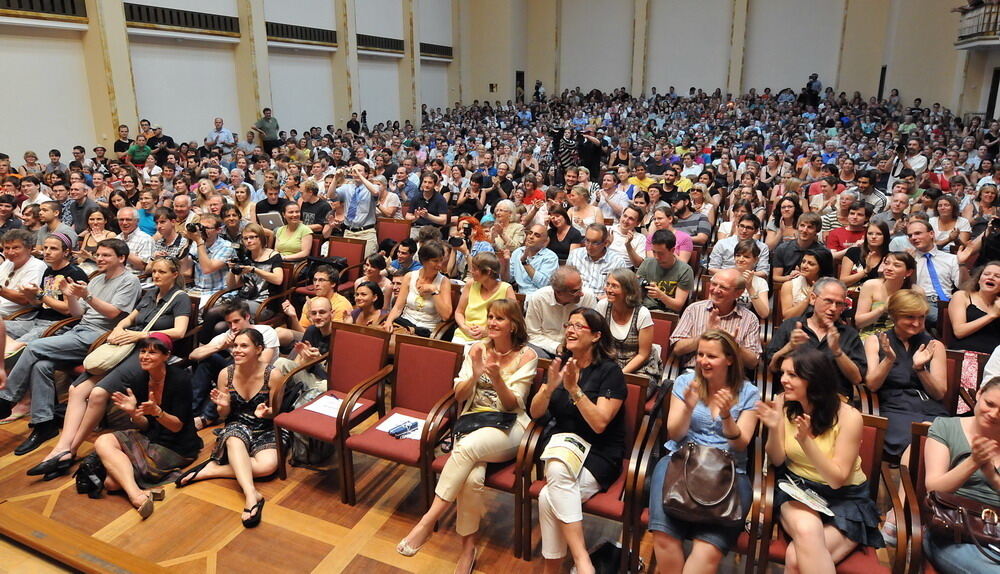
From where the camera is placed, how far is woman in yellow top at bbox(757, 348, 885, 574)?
94.5 inches

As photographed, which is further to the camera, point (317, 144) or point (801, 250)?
point (317, 144)

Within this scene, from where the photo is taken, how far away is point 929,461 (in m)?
2.48

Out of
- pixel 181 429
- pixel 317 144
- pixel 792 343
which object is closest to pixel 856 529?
pixel 792 343

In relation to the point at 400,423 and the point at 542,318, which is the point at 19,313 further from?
the point at 542,318

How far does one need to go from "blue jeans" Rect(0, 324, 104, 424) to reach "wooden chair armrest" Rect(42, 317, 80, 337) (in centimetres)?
23

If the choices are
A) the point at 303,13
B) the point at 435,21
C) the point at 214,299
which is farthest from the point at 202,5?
the point at 214,299

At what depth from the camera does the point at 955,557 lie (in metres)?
2.29

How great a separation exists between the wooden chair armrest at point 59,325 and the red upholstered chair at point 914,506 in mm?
5015

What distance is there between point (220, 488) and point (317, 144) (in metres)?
11.1

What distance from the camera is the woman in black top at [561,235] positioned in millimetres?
5449

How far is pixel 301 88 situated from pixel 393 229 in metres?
11.0

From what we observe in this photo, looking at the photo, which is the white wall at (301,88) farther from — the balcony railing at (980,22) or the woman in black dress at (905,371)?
the balcony railing at (980,22)

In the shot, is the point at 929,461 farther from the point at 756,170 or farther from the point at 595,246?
the point at 756,170

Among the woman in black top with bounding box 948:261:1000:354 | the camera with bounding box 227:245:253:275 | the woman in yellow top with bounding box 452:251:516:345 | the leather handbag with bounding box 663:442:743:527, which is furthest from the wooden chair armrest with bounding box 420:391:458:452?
the woman in black top with bounding box 948:261:1000:354
